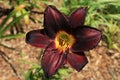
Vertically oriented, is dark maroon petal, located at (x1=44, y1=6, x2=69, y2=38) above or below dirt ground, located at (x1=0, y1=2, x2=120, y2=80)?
above

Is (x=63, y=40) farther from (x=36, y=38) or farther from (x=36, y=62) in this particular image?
(x=36, y=62)

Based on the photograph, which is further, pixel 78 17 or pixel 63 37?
pixel 63 37

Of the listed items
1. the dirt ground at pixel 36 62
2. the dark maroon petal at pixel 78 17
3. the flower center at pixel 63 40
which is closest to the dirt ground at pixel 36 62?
the dirt ground at pixel 36 62

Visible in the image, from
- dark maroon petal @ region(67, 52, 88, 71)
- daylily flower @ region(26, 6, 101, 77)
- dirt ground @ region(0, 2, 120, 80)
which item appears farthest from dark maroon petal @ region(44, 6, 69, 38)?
dirt ground @ region(0, 2, 120, 80)

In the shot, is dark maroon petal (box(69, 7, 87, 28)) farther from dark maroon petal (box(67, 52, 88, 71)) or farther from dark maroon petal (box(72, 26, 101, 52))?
dark maroon petal (box(67, 52, 88, 71))

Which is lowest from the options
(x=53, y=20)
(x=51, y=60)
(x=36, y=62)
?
(x=36, y=62)

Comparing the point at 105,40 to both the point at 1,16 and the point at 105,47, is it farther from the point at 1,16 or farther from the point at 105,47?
the point at 1,16

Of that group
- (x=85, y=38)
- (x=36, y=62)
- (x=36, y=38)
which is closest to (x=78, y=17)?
(x=85, y=38)
